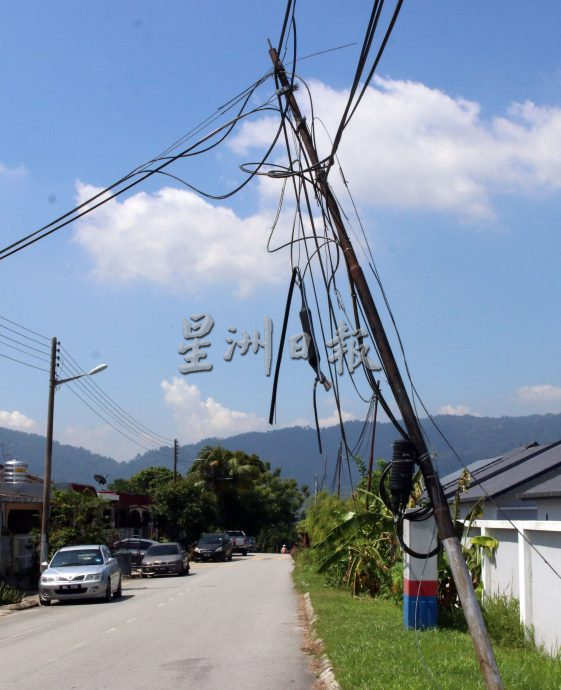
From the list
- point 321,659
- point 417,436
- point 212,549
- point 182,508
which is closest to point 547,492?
point 321,659

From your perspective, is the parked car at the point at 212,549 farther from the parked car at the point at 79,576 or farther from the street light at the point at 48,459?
the parked car at the point at 79,576

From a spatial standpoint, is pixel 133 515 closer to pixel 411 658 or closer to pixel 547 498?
pixel 547 498

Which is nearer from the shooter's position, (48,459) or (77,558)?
(77,558)

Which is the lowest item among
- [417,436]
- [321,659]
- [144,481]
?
[321,659]

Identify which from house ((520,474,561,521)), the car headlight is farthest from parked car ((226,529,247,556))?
house ((520,474,561,521))

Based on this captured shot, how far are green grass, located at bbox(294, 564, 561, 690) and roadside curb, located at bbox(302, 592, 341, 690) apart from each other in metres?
0.11

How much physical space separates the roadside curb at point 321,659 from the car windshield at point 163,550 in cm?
1886

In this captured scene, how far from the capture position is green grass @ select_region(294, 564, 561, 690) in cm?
870

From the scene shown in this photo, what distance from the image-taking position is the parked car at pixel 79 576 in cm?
2239

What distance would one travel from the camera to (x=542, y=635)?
1146 centimetres

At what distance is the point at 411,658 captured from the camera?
33.7ft

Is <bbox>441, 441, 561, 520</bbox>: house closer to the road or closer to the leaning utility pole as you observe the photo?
the road

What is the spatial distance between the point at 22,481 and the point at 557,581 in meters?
28.0

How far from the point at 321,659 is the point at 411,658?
6.99 ft
